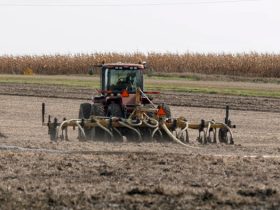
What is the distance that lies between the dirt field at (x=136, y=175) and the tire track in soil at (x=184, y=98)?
462 inches

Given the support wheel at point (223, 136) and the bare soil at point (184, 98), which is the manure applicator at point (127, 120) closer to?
the support wheel at point (223, 136)

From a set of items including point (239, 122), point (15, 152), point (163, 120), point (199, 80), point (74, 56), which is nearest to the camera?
point (15, 152)

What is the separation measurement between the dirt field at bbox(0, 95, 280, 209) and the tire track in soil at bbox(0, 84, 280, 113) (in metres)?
11.7

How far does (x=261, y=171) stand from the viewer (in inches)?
546

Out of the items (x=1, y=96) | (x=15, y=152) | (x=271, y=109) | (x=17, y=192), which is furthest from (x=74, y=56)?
(x=17, y=192)

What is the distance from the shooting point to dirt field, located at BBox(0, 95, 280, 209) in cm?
1076

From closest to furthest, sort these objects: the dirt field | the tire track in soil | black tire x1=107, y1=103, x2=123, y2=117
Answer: the dirt field
black tire x1=107, y1=103, x2=123, y2=117
the tire track in soil

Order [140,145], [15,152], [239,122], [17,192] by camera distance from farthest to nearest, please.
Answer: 1. [239,122]
2. [140,145]
3. [15,152]
4. [17,192]

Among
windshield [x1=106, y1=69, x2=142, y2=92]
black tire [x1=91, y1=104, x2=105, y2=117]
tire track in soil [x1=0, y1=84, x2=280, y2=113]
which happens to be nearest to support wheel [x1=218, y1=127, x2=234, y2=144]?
windshield [x1=106, y1=69, x2=142, y2=92]

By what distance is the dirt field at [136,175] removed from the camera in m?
10.8

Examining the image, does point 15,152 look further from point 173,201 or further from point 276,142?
point 276,142

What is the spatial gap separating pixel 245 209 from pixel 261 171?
11.8 ft

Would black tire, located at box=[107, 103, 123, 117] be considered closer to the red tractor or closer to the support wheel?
the red tractor

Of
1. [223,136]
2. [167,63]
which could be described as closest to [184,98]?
[223,136]
